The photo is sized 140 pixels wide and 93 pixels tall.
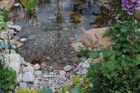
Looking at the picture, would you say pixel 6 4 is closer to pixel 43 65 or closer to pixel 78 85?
pixel 43 65

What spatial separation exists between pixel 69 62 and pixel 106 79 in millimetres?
2030

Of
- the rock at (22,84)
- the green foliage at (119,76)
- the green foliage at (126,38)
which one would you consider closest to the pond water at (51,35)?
the rock at (22,84)

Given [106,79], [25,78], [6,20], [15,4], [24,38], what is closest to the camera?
[106,79]

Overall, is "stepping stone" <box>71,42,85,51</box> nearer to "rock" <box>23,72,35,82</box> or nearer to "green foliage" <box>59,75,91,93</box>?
"rock" <box>23,72,35,82</box>

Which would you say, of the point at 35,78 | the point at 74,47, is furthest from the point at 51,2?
the point at 35,78

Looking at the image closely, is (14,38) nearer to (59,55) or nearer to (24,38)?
(24,38)

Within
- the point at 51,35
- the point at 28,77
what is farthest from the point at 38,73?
the point at 51,35

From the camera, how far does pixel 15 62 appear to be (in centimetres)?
646

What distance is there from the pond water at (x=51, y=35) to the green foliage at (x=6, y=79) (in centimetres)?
140

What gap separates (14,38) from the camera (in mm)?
7824

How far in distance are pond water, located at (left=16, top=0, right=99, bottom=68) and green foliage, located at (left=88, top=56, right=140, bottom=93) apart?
1.96 metres

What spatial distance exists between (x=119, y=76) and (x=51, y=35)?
3151 millimetres

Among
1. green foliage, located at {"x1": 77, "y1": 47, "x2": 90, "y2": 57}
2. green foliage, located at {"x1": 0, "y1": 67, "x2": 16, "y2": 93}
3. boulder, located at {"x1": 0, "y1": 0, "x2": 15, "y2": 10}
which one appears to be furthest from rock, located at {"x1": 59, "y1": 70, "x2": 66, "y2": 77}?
boulder, located at {"x1": 0, "y1": 0, "x2": 15, "y2": 10}

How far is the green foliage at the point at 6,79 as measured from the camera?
5.42m
